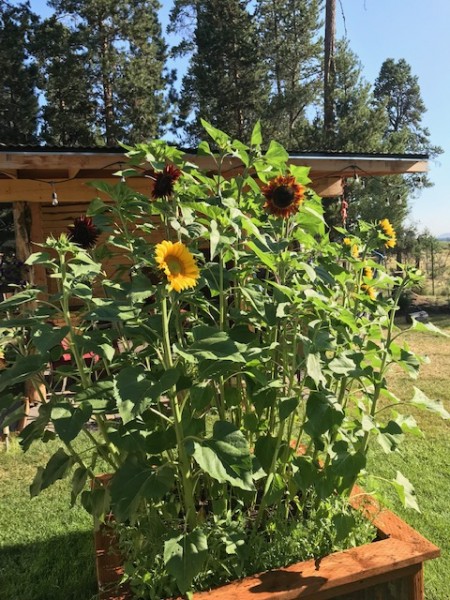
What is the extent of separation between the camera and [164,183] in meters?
1.38

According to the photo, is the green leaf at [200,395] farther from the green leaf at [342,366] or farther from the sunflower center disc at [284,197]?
the sunflower center disc at [284,197]

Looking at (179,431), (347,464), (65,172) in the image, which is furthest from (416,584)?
(65,172)

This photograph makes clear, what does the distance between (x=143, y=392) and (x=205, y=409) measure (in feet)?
1.54

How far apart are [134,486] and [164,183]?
2.47 feet

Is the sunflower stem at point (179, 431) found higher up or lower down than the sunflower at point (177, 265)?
lower down

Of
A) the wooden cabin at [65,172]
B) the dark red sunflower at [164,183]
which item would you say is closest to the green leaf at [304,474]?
the dark red sunflower at [164,183]

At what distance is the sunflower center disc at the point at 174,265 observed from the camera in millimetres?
1158

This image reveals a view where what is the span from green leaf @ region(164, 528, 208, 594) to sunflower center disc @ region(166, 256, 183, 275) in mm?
632

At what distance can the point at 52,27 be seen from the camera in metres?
13.7

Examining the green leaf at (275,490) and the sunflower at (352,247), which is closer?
the green leaf at (275,490)

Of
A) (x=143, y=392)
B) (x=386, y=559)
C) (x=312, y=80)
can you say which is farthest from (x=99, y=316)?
(x=312, y=80)

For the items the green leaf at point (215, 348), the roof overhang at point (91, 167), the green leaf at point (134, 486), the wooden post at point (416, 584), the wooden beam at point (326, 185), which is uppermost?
the roof overhang at point (91, 167)

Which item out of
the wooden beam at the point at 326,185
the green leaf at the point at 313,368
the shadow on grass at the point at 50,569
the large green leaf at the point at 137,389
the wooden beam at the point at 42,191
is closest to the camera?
the large green leaf at the point at 137,389

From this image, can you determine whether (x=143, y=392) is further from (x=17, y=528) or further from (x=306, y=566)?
(x=17, y=528)
